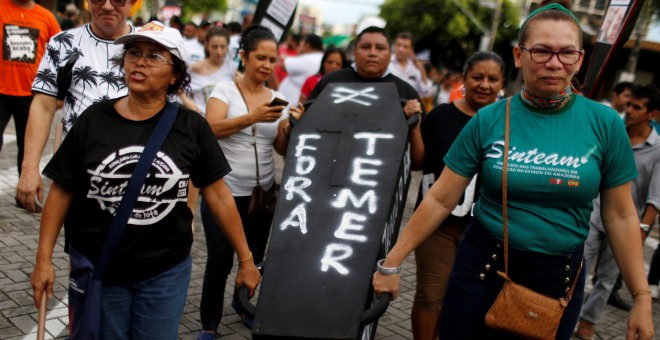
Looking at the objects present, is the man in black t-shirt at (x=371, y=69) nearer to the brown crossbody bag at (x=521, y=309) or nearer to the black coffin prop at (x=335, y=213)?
the black coffin prop at (x=335, y=213)

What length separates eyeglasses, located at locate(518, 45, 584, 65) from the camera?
253 cm

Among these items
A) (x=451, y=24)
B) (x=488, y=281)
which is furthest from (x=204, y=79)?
(x=451, y=24)

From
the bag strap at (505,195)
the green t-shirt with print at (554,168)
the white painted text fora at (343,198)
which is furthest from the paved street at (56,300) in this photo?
the green t-shirt with print at (554,168)

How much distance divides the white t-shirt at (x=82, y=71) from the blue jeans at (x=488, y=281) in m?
1.96

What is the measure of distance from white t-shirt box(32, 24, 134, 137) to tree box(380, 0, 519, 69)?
1557 inches

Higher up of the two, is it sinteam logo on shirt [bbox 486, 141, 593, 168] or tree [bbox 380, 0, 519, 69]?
tree [bbox 380, 0, 519, 69]

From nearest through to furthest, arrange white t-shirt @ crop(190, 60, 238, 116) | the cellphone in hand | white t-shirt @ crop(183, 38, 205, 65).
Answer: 1. the cellphone in hand
2. white t-shirt @ crop(190, 60, 238, 116)
3. white t-shirt @ crop(183, 38, 205, 65)

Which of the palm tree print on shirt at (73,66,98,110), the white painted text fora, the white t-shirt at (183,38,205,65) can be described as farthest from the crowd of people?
the white t-shirt at (183,38,205,65)

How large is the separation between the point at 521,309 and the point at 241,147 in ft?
7.15

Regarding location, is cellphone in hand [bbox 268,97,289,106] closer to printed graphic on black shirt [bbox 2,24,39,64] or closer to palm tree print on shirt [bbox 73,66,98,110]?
palm tree print on shirt [bbox 73,66,98,110]

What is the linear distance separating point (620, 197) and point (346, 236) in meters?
1.23

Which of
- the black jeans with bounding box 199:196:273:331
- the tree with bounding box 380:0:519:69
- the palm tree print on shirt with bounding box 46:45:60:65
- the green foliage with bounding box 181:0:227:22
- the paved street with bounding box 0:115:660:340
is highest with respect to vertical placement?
the tree with bounding box 380:0:519:69

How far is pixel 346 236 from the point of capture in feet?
10.6

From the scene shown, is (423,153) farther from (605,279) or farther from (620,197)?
(605,279)
